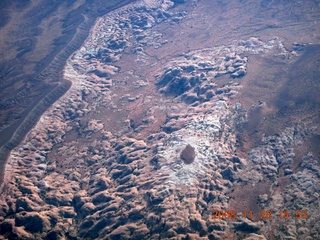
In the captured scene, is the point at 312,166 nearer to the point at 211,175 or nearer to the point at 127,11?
the point at 211,175

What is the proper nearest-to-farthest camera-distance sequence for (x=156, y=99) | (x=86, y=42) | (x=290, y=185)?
(x=290, y=185)
(x=156, y=99)
(x=86, y=42)

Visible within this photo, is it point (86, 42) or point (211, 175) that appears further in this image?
point (86, 42)

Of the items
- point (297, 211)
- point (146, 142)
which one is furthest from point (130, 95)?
point (297, 211)
